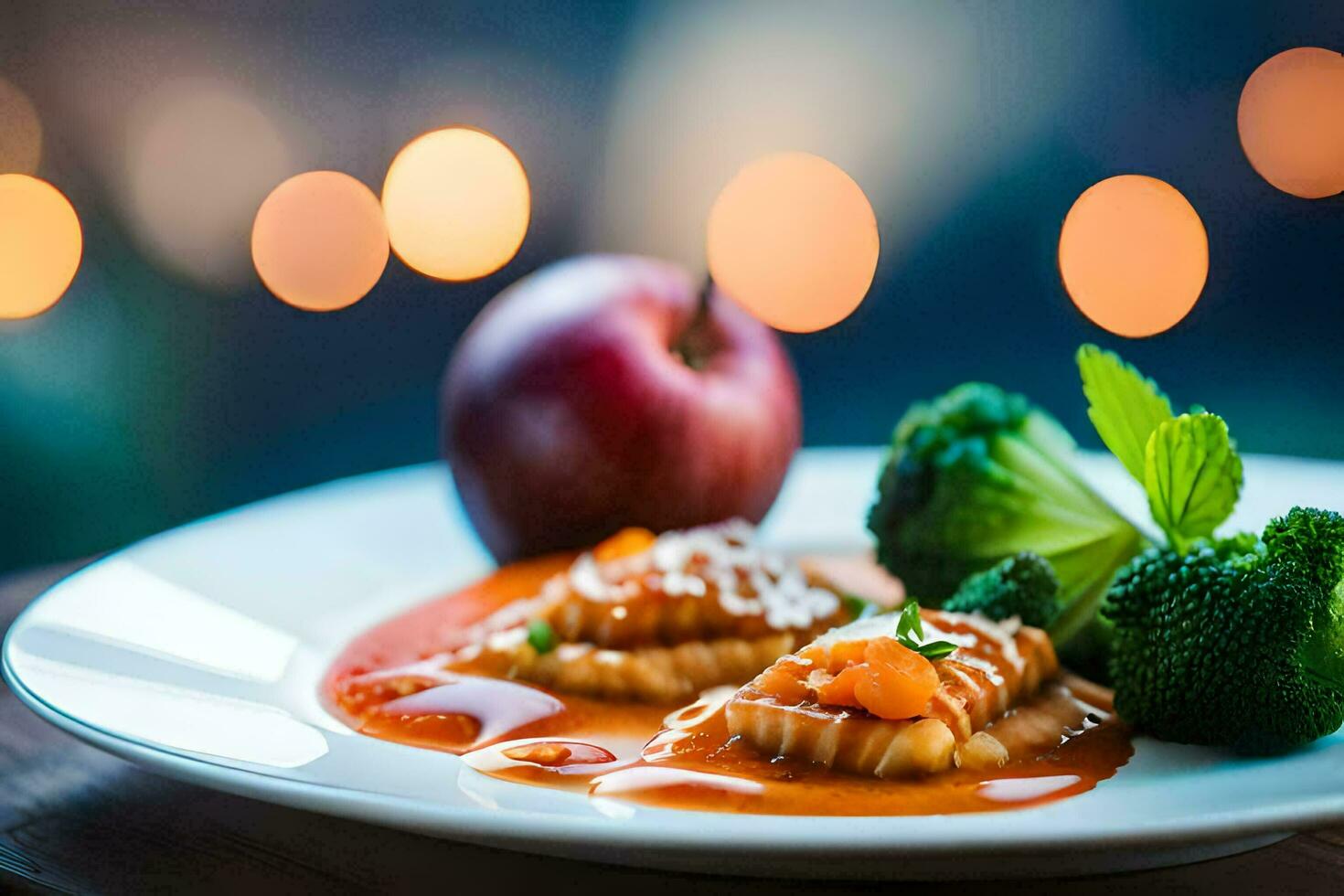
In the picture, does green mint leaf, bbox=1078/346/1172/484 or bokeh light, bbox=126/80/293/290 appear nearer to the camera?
green mint leaf, bbox=1078/346/1172/484

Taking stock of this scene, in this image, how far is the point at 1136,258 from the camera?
559cm

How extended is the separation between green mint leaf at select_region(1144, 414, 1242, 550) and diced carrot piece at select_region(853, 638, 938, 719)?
474 millimetres

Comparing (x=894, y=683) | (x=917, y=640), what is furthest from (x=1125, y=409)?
(x=894, y=683)

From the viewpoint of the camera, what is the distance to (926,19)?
560 cm

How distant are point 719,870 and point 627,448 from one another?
4.72ft

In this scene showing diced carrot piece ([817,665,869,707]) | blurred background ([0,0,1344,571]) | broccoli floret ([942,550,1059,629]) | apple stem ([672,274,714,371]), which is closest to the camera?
diced carrot piece ([817,665,869,707])

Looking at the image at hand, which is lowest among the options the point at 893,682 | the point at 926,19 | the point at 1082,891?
the point at 1082,891

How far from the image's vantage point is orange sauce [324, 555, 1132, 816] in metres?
1.25

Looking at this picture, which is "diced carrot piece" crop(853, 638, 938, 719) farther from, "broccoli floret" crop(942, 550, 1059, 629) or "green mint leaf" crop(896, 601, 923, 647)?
"broccoli floret" crop(942, 550, 1059, 629)

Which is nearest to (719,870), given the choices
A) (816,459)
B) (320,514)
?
(320,514)

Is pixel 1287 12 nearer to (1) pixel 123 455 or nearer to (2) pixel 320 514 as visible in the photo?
(2) pixel 320 514

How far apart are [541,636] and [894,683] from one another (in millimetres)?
661

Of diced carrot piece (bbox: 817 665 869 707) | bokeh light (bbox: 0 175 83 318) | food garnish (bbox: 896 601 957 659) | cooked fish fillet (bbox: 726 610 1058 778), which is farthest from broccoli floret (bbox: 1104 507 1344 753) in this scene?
bokeh light (bbox: 0 175 83 318)

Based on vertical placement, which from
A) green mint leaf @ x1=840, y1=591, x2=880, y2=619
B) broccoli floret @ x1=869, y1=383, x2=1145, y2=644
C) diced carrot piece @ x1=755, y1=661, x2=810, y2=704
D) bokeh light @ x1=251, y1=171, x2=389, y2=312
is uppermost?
bokeh light @ x1=251, y1=171, x2=389, y2=312
